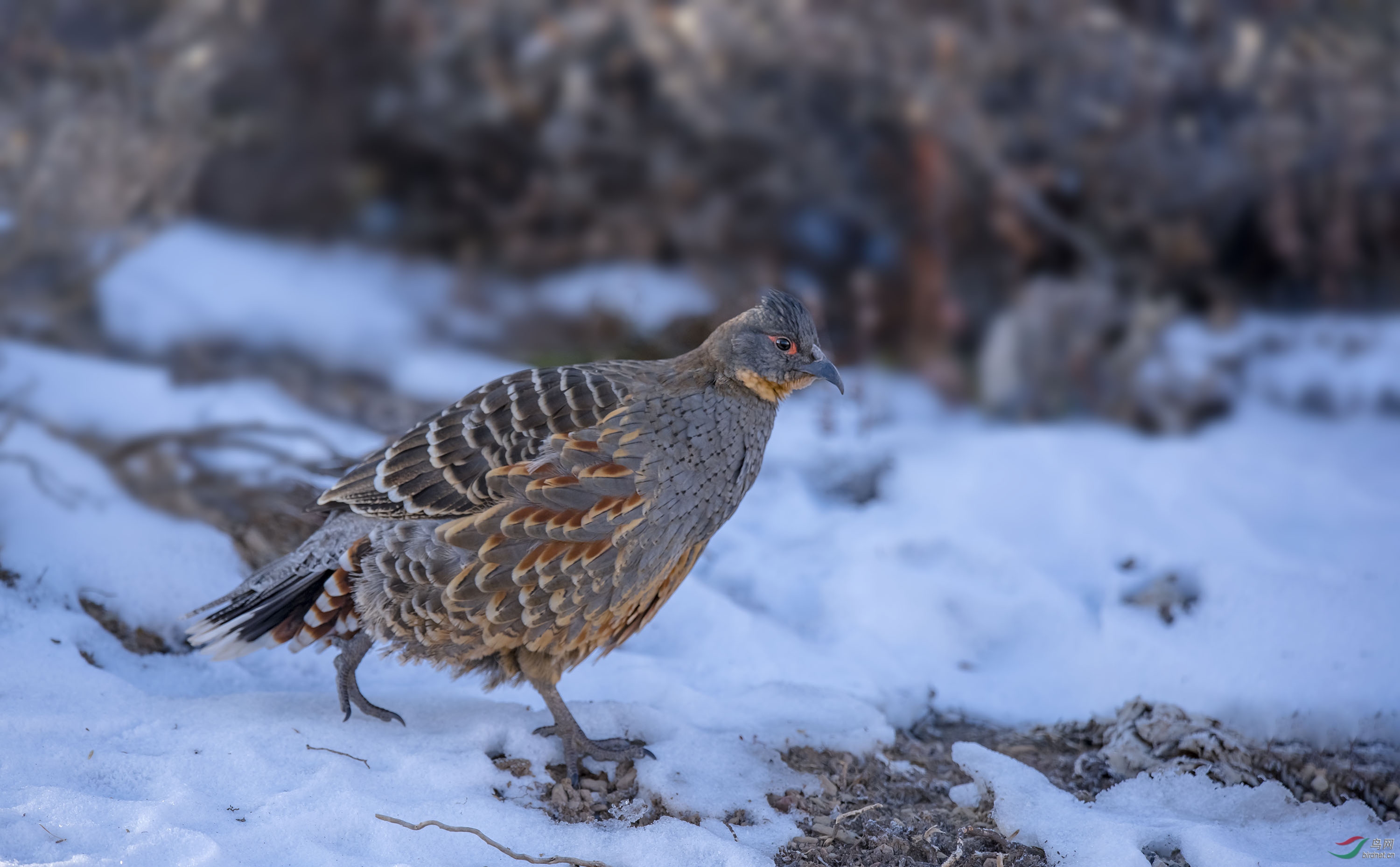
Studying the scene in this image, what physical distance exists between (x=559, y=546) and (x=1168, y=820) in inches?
73.4

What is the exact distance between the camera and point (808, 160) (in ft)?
25.2

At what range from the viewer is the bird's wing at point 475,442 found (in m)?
3.38

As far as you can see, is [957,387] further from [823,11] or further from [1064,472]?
[823,11]

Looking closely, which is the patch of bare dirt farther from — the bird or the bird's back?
the bird's back

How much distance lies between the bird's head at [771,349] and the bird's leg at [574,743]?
1.09m

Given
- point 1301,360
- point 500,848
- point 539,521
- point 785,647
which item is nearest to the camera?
point 500,848

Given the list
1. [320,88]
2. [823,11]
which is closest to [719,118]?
[823,11]

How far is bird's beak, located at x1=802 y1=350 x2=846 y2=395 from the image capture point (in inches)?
139

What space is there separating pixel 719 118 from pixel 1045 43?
210cm

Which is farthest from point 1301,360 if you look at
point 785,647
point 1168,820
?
point 1168,820

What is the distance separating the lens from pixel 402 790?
3139 mm

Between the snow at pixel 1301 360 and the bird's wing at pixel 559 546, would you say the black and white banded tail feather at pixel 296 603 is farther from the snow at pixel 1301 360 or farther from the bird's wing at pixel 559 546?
the snow at pixel 1301 360

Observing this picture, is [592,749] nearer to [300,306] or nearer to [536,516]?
[536,516]

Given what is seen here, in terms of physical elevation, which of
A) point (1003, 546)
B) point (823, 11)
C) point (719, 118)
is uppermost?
point (823, 11)
